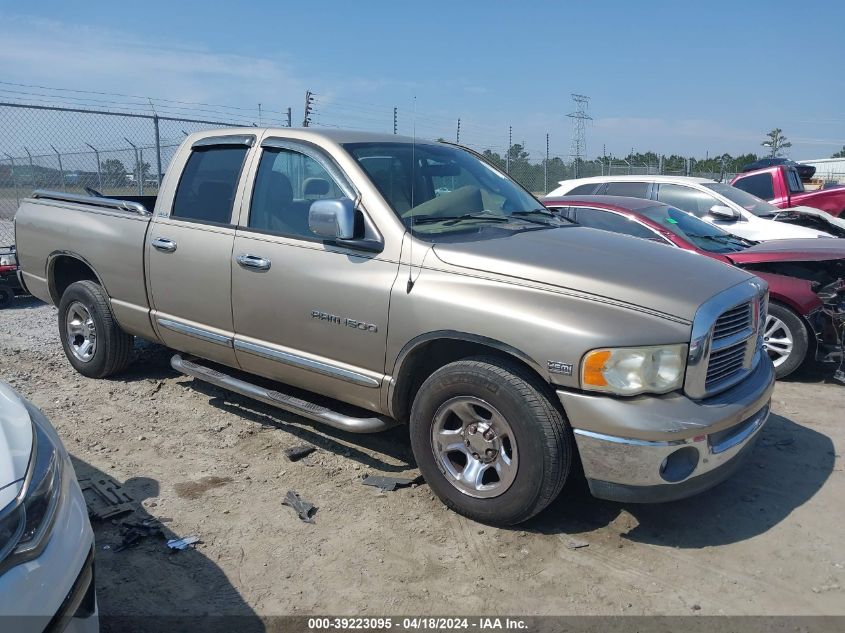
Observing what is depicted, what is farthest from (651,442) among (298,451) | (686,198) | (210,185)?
(686,198)

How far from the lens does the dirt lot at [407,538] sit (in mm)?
2959

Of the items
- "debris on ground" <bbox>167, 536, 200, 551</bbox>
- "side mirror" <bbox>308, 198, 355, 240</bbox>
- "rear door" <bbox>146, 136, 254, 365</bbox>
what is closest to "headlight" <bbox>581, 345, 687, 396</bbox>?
"side mirror" <bbox>308, 198, 355, 240</bbox>

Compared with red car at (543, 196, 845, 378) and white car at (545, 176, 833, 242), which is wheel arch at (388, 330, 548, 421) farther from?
white car at (545, 176, 833, 242)

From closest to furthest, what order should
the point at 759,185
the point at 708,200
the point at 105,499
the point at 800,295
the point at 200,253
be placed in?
the point at 105,499
the point at 200,253
the point at 800,295
the point at 708,200
the point at 759,185

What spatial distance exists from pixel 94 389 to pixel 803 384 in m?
5.82

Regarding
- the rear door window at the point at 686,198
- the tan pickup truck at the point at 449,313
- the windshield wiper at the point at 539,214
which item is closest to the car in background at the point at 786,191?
the rear door window at the point at 686,198

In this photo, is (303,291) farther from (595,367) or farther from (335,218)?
(595,367)

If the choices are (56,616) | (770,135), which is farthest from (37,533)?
(770,135)

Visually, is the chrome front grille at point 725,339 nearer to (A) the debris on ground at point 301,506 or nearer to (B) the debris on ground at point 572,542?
(B) the debris on ground at point 572,542

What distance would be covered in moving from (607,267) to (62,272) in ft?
15.3

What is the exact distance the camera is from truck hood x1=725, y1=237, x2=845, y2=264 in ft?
18.7

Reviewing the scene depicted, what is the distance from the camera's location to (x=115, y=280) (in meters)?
5.16

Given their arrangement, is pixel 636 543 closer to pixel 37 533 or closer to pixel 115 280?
pixel 37 533

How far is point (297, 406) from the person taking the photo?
13.3 feet
